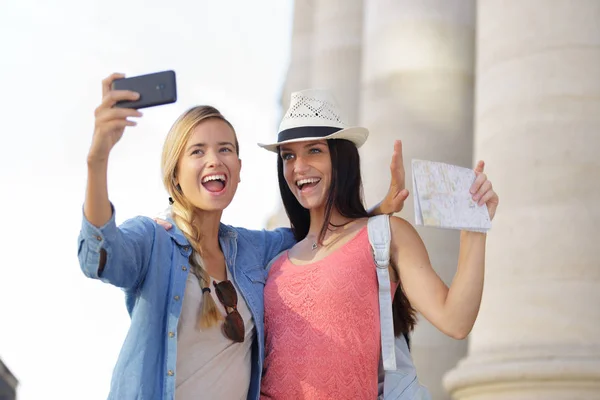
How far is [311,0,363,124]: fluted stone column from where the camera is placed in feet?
47.1

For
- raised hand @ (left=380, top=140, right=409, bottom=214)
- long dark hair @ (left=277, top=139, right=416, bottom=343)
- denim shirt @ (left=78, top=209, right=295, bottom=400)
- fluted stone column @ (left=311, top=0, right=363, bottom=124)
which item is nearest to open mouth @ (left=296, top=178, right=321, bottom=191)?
long dark hair @ (left=277, top=139, right=416, bottom=343)

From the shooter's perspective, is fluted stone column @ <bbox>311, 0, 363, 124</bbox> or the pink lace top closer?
the pink lace top

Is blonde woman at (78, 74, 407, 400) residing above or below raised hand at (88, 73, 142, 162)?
below

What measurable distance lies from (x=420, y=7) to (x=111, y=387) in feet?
23.4

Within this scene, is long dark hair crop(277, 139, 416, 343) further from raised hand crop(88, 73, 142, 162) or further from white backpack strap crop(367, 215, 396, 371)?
raised hand crop(88, 73, 142, 162)

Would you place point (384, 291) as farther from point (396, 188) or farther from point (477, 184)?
point (477, 184)

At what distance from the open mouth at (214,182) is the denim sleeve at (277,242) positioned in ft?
2.26

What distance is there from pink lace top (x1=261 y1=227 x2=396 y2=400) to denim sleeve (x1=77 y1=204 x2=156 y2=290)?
84 cm

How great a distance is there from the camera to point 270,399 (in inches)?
207

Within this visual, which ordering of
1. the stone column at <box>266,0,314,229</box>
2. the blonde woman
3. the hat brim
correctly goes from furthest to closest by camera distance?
the stone column at <box>266,0,314,229</box>
the hat brim
the blonde woman

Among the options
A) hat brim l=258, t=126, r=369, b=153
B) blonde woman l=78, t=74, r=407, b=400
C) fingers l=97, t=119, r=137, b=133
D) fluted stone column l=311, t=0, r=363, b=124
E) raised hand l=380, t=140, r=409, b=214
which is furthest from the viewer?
fluted stone column l=311, t=0, r=363, b=124

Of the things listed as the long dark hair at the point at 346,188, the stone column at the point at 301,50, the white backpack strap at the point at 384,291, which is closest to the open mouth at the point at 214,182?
the long dark hair at the point at 346,188

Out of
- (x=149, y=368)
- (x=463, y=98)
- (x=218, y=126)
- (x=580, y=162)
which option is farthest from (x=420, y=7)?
(x=149, y=368)

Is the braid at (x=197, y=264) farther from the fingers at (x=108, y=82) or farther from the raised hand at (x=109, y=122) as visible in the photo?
the fingers at (x=108, y=82)
